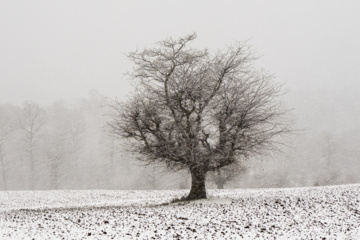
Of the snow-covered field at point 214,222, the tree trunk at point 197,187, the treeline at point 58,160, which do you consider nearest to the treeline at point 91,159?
the treeline at point 58,160

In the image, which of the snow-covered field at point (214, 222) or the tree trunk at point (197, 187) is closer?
the snow-covered field at point (214, 222)

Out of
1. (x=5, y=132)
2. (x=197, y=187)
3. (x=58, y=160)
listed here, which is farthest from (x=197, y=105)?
(x=5, y=132)

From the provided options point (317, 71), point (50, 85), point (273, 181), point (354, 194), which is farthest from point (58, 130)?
point (317, 71)

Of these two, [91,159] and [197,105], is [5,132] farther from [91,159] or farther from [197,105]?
[197,105]

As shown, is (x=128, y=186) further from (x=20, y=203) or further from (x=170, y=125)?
(x=170, y=125)

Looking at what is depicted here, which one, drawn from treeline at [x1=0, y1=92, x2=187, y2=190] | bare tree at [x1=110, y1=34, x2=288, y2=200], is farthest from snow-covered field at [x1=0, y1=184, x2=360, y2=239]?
treeline at [x1=0, y1=92, x2=187, y2=190]

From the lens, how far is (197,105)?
22.8 metres

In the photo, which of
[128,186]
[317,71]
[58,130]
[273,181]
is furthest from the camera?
[317,71]

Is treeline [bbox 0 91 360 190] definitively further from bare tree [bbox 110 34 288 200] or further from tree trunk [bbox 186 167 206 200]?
bare tree [bbox 110 34 288 200]

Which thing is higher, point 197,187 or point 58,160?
point 58,160

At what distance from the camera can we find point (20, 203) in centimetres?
3164

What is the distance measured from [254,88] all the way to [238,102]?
1.33 m

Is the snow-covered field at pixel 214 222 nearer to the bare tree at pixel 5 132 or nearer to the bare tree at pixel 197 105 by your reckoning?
the bare tree at pixel 197 105

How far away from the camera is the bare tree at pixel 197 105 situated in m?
21.7
